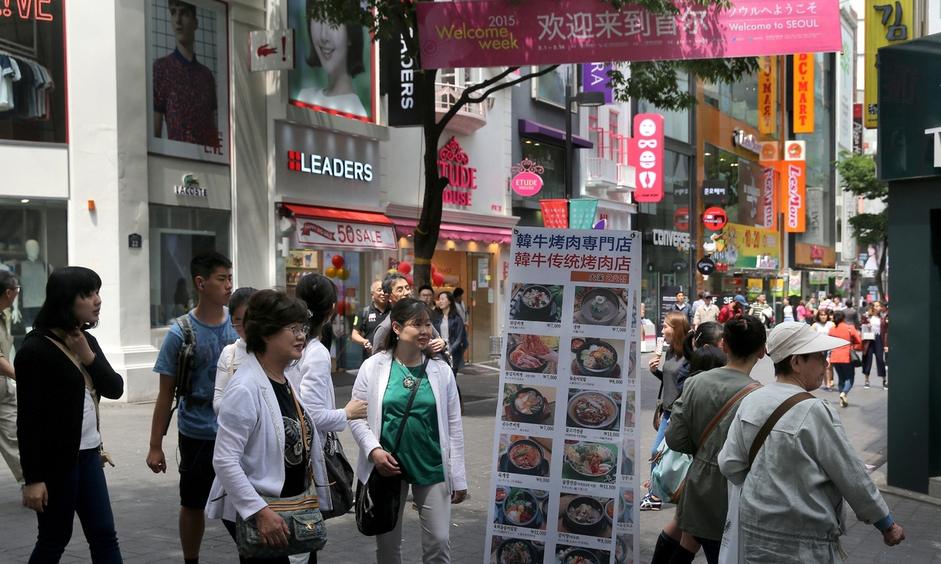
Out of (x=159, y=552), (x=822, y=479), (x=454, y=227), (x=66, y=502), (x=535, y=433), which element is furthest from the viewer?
(x=454, y=227)

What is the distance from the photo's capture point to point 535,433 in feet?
20.6

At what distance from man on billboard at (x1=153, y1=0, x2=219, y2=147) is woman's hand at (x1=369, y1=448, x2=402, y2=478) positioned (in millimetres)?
12450

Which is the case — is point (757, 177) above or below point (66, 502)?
above

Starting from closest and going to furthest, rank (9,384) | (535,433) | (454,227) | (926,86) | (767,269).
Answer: (535,433) < (9,384) < (926,86) < (454,227) < (767,269)

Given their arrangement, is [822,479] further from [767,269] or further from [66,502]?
[767,269]

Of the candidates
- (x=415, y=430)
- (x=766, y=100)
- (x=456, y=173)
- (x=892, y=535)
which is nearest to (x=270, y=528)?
(x=415, y=430)

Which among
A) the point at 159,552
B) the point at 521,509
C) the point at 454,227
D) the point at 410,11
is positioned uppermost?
the point at 410,11

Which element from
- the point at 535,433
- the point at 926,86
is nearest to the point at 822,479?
the point at 535,433

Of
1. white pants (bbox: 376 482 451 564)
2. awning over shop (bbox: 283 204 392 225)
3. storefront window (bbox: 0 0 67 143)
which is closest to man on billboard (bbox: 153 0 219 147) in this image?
storefront window (bbox: 0 0 67 143)

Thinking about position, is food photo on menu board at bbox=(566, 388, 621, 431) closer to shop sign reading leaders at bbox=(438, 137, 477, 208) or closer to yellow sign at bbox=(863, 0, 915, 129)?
yellow sign at bbox=(863, 0, 915, 129)

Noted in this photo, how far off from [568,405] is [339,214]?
14191 millimetres

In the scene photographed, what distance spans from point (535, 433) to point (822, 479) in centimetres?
250

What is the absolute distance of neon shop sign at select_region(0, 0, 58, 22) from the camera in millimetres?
14781

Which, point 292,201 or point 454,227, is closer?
point 292,201
